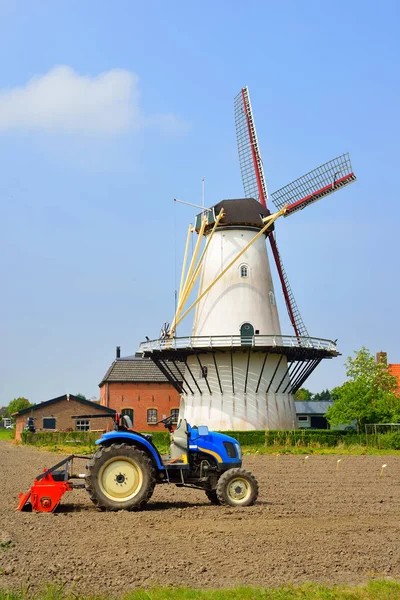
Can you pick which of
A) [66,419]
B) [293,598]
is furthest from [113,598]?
[66,419]

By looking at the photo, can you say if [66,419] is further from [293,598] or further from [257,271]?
[293,598]

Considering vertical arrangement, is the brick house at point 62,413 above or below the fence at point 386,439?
above

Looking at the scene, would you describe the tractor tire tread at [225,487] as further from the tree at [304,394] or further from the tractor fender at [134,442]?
the tree at [304,394]

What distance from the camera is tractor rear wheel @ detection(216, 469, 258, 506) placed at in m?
12.8

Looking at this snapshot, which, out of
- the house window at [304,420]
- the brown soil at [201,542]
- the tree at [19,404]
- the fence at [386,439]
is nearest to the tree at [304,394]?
the tree at [19,404]

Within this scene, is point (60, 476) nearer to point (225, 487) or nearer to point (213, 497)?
point (225, 487)

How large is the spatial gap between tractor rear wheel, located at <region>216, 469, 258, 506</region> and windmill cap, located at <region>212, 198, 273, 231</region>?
24240 mm

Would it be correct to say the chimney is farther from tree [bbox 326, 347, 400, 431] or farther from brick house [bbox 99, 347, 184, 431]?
brick house [bbox 99, 347, 184, 431]

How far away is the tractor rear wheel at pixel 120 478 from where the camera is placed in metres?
12.1

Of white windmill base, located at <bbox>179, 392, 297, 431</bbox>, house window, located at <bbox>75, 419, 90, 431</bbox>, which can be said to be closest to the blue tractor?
white windmill base, located at <bbox>179, 392, 297, 431</bbox>

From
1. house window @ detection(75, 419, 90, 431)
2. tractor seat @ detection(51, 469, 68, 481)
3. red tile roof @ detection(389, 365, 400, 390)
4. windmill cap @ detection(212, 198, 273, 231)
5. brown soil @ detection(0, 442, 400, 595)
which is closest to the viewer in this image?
brown soil @ detection(0, 442, 400, 595)

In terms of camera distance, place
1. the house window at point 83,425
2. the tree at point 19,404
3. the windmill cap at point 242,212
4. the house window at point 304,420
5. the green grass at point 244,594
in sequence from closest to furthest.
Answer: the green grass at point 244,594 < the windmill cap at point 242,212 < the house window at point 83,425 < the house window at point 304,420 < the tree at point 19,404

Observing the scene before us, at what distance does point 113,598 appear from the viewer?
262 inches

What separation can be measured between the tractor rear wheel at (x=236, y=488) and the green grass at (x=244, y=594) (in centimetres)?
573
